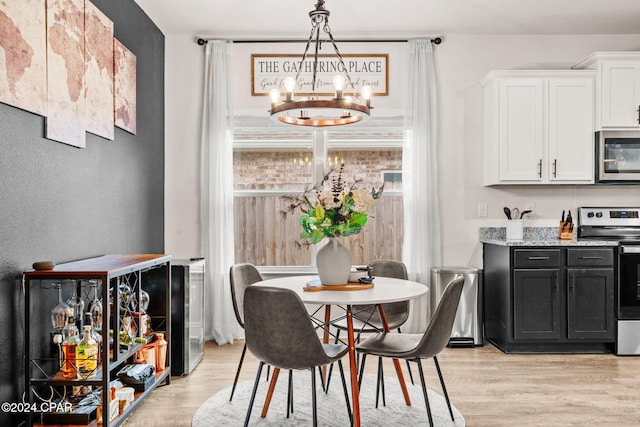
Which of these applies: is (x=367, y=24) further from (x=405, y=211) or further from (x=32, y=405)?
(x=32, y=405)

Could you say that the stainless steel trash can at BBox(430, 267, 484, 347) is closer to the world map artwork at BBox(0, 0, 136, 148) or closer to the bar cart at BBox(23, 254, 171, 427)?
the bar cart at BBox(23, 254, 171, 427)

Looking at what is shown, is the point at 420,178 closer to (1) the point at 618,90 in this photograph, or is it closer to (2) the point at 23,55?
(1) the point at 618,90

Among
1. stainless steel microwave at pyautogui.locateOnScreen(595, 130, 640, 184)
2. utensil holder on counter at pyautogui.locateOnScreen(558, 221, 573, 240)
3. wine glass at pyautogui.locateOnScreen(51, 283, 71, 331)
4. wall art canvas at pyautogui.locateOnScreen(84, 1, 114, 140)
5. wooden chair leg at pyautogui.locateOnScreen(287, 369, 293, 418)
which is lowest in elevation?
wooden chair leg at pyautogui.locateOnScreen(287, 369, 293, 418)

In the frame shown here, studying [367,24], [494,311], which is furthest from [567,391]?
[367,24]

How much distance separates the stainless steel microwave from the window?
172 centimetres

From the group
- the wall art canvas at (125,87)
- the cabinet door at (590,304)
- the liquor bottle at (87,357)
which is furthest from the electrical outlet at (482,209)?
the liquor bottle at (87,357)

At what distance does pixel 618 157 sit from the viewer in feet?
14.8

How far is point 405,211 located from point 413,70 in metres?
1.29

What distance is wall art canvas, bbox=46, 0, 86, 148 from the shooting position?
2670 mm

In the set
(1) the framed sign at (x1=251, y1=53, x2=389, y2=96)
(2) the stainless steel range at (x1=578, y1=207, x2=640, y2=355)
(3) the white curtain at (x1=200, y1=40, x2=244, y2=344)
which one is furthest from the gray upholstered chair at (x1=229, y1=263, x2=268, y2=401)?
(2) the stainless steel range at (x1=578, y1=207, x2=640, y2=355)

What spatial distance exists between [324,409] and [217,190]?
2382mm

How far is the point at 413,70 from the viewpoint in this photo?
188 inches

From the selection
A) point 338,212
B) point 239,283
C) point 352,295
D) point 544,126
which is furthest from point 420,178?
point 352,295

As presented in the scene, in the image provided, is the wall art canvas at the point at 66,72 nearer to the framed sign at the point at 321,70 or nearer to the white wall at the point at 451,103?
the white wall at the point at 451,103
